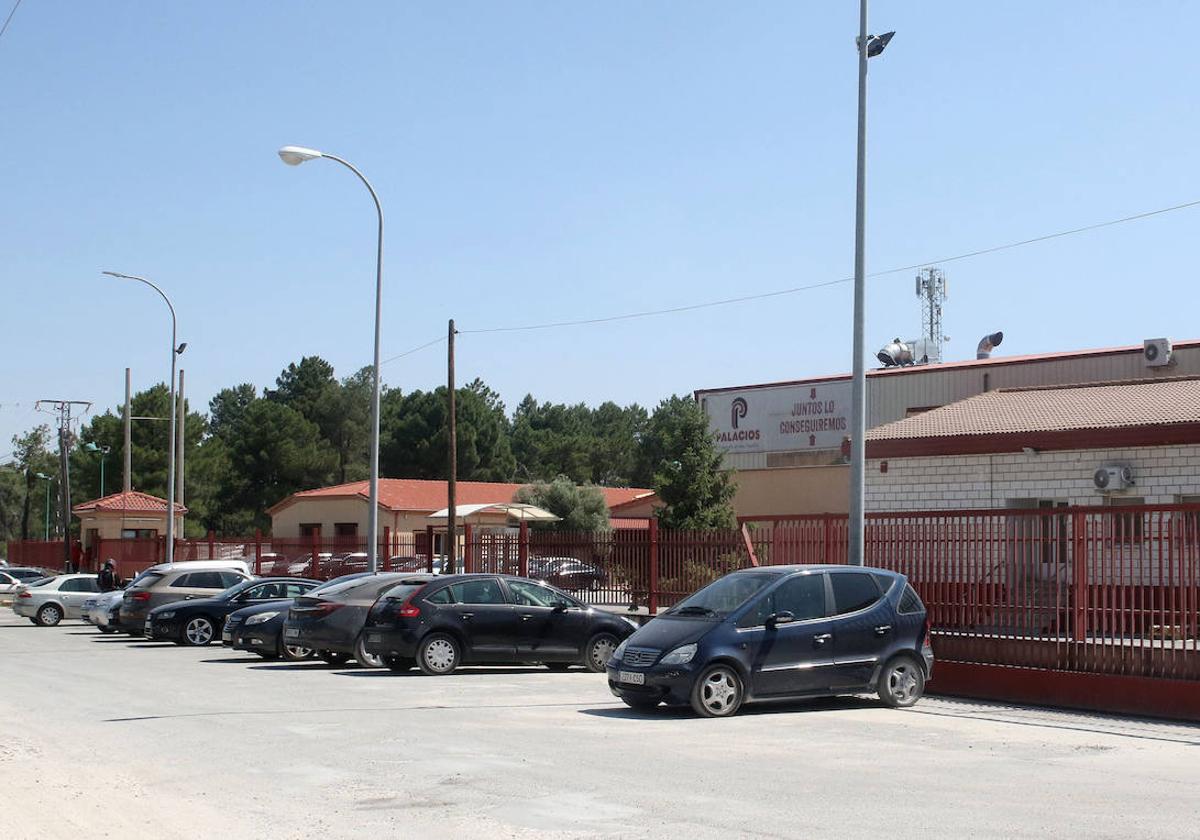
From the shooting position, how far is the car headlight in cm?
1504

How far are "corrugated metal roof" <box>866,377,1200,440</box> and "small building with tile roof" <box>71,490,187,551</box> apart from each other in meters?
37.0

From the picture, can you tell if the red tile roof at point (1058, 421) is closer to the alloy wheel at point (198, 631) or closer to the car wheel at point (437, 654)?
the car wheel at point (437, 654)

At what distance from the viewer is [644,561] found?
24.0 metres

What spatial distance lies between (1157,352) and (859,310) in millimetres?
16473

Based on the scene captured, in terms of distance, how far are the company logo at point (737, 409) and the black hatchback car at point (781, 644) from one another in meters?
31.7

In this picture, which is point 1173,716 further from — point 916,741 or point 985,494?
point 985,494

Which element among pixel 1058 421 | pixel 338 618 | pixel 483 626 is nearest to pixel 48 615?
Answer: pixel 338 618

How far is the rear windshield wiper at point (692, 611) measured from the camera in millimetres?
15578

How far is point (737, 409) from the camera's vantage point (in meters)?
48.4

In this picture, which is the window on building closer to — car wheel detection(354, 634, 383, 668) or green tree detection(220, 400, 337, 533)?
car wheel detection(354, 634, 383, 668)

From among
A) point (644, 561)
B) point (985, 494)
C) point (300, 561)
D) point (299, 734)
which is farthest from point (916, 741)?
point (300, 561)

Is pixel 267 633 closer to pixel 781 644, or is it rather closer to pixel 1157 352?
pixel 781 644

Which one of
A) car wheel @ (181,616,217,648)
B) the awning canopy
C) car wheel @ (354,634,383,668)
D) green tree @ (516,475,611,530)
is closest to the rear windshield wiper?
car wheel @ (354,634,383,668)

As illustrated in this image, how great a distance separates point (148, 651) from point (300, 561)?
43.1 ft
